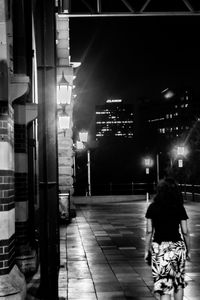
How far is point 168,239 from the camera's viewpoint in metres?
6.23

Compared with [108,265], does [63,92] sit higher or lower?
higher

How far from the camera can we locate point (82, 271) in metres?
10.3

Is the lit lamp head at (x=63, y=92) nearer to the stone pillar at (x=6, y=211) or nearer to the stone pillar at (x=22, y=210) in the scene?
the stone pillar at (x=22, y=210)

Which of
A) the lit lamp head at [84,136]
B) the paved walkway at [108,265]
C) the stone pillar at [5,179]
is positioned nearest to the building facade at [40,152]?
the stone pillar at [5,179]

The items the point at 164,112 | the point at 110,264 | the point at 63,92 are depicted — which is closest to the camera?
the point at 110,264

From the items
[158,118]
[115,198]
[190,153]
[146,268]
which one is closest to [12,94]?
[146,268]

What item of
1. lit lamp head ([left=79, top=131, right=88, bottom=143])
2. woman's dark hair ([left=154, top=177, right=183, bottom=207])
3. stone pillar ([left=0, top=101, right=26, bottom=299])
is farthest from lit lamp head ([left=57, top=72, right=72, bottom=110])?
lit lamp head ([left=79, top=131, right=88, bottom=143])

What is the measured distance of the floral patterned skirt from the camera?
6242mm

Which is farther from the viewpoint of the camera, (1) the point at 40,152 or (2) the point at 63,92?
(2) the point at 63,92

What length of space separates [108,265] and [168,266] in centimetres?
489

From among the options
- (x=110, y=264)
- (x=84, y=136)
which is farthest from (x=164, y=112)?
(x=110, y=264)

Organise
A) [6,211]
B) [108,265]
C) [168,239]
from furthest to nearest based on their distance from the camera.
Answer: [108,265], [6,211], [168,239]

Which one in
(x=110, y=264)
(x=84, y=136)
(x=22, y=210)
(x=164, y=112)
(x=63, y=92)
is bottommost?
(x=110, y=264)

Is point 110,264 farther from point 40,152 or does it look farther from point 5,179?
point 5,179
